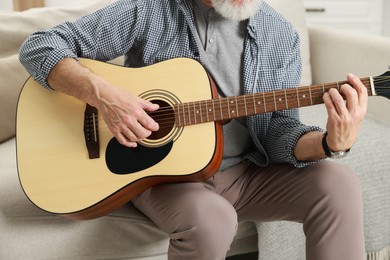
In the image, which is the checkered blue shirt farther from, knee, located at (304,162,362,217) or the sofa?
the sofa

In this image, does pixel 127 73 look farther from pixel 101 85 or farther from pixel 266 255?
pixel 266 255

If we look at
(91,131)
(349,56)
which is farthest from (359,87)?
(349,56)

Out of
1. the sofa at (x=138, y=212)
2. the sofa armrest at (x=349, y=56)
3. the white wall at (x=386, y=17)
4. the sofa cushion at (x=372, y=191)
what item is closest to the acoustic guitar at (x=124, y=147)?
the sofa at (x=138, y=212)

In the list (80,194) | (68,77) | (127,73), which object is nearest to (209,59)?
(127,73)

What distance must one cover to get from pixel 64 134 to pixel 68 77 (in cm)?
13

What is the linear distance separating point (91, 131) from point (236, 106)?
1.10 feet

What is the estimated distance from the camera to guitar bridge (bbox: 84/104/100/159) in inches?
44.5

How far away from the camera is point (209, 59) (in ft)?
4.15

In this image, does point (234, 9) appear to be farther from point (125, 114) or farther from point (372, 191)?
point (372, 191)

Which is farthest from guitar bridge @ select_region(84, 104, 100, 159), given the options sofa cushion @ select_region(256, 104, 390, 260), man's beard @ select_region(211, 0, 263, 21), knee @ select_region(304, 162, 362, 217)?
sofa cushion @ select_region(256, 104, 390, 260)

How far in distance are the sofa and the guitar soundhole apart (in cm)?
23

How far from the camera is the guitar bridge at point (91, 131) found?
113cm

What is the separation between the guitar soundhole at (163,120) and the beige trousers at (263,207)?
0.38ft

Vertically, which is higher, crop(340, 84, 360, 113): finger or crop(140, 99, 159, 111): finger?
crop(340, 84, 360, 113): finger
